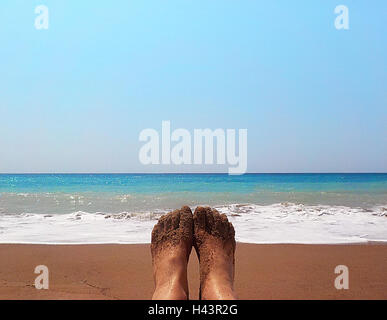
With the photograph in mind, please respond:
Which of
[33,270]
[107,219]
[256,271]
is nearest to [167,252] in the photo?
[256,271]

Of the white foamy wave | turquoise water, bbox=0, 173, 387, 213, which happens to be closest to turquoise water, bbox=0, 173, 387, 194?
turquoise water, bbox=0, 173, 387, 213

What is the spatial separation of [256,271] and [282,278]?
246 mm

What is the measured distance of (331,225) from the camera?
5.13m

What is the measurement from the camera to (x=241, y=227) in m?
4.86

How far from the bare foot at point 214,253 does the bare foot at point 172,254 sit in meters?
0.09

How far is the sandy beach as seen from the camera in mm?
2400

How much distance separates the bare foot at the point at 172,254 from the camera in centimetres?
195

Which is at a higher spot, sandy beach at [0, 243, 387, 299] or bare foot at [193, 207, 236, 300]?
bare foot at [193, 207, 236, 300]

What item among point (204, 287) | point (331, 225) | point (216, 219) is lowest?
point (331, 225)

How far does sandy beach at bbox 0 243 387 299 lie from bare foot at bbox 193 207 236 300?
0.30 meters

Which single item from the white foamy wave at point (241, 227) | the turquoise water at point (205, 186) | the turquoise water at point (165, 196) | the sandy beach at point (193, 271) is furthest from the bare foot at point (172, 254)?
the turquoise water at point (205, 186)

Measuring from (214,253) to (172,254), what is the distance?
300 mm

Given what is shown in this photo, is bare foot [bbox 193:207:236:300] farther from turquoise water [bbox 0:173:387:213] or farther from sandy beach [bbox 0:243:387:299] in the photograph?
turquoise water [bbox 0:173:387:213]
